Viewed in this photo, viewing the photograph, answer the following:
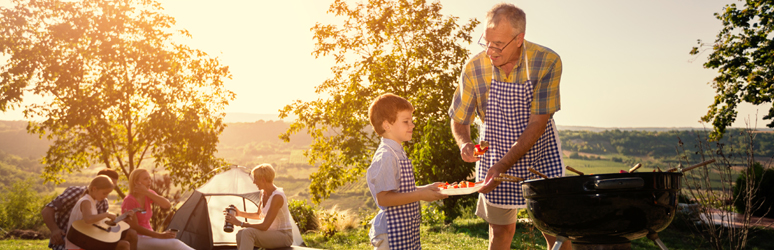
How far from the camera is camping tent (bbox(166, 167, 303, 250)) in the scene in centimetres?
759

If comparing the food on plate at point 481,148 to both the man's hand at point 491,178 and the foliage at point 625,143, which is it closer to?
the man's hand at point 491,178

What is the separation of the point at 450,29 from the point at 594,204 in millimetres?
9913

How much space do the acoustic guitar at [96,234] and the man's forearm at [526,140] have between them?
3414 millimetres

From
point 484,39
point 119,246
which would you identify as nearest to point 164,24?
point 119,246

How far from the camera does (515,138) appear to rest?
2.50m

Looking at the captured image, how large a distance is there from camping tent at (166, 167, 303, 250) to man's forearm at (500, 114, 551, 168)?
19.0 ft

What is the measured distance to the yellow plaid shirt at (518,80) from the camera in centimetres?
238

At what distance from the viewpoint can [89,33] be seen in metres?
10.8

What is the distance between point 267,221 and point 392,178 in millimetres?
3129

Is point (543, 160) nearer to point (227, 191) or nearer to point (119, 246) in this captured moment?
point (119, 246)

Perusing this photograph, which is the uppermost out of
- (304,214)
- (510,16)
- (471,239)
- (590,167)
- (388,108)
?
(510,16)

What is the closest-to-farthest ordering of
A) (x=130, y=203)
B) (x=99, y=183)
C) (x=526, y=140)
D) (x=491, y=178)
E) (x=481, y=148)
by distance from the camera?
(x=491, y=178), (x=526, y=140), (x=481, y=148), (x=99, y=183), (x=130, y=203)

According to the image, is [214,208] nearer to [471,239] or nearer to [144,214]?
[144,214]

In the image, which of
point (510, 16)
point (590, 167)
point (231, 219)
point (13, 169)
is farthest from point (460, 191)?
point (13, 169)
